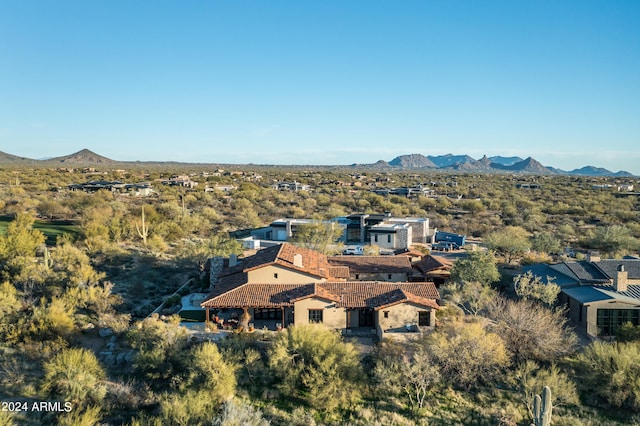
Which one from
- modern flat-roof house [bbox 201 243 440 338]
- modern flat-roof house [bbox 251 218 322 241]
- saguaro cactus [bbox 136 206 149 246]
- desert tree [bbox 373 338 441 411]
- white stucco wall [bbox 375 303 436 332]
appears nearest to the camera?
desert tree [bbox 373 338 441 411]

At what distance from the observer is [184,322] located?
76.8ft

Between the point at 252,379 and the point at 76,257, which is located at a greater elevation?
the point at 76,257

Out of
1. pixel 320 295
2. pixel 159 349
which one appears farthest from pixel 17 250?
pixel 320 295

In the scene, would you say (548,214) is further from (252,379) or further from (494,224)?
(252,379)

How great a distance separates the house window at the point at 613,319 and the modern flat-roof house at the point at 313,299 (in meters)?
7.75

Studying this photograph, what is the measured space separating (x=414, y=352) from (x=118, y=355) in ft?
41.4

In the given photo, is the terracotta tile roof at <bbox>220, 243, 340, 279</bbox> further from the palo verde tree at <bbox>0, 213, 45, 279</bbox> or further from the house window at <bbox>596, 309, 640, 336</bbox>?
the house window at <bbox>596, 309, 640, 336</bbox>

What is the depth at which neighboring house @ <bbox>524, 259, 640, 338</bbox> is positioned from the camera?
902 inches

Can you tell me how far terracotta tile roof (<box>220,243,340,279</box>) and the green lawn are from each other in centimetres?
1827

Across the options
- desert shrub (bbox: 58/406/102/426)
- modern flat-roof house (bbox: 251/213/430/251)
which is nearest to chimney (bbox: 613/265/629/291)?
modern flat-roof house (bbox: 251/213/430/251)

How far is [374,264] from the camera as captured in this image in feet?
101

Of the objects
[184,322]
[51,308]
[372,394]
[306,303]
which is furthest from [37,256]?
[372,394]

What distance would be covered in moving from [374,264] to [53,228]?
3048 cm

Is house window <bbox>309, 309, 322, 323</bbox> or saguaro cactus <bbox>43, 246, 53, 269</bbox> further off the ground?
saguaro cactus <bbox>43, 246, 53, 269</bbox>
